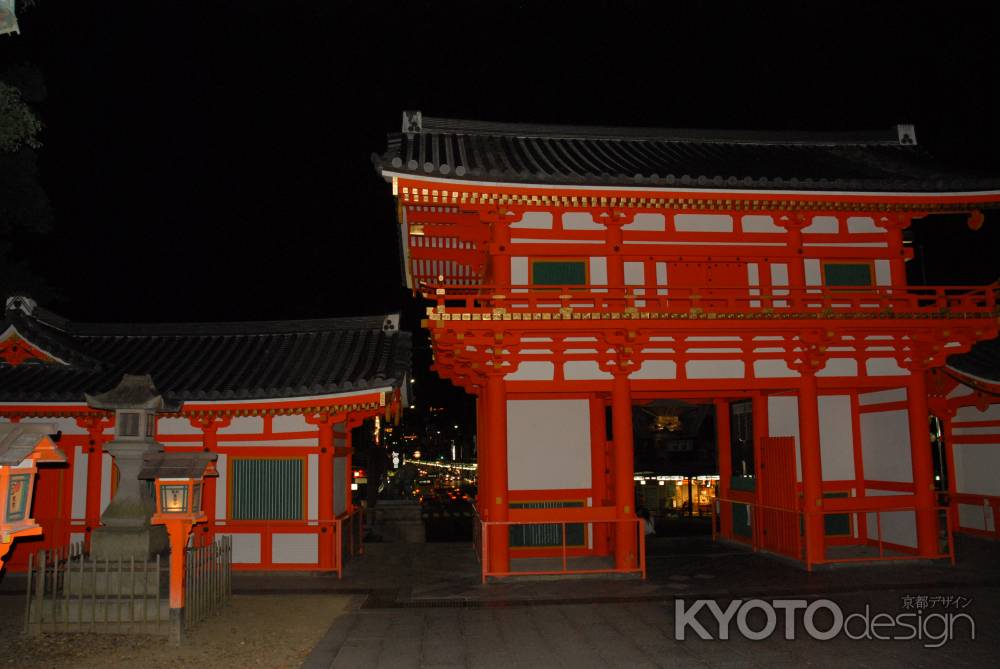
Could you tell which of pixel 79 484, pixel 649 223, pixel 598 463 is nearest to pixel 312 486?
pixel 79 484

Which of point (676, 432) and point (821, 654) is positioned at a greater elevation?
point (676, 432)

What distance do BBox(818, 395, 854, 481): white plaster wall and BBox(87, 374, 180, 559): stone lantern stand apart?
13.3m

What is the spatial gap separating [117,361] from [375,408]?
21.5ft

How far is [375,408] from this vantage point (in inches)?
575

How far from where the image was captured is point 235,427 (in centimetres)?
1478

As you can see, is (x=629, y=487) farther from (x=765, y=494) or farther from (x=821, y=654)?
(x=821, y=654)

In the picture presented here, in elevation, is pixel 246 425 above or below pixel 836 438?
above

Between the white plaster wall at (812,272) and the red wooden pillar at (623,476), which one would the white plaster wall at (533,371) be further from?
the white plaster wall at (812,272)

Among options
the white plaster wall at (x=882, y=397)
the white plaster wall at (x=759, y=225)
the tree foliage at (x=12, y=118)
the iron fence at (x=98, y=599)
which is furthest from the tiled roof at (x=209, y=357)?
the white plaster wall at (x=882, y=397)

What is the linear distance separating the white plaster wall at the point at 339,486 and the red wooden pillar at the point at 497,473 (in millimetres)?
3931

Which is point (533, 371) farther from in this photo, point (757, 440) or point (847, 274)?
point (847, 274)

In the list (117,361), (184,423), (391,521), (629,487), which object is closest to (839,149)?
(629,487)

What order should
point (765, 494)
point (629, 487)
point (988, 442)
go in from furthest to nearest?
point (988, 442) → point (765, 494) → point (629, 487)

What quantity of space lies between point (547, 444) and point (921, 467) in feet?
24.2
